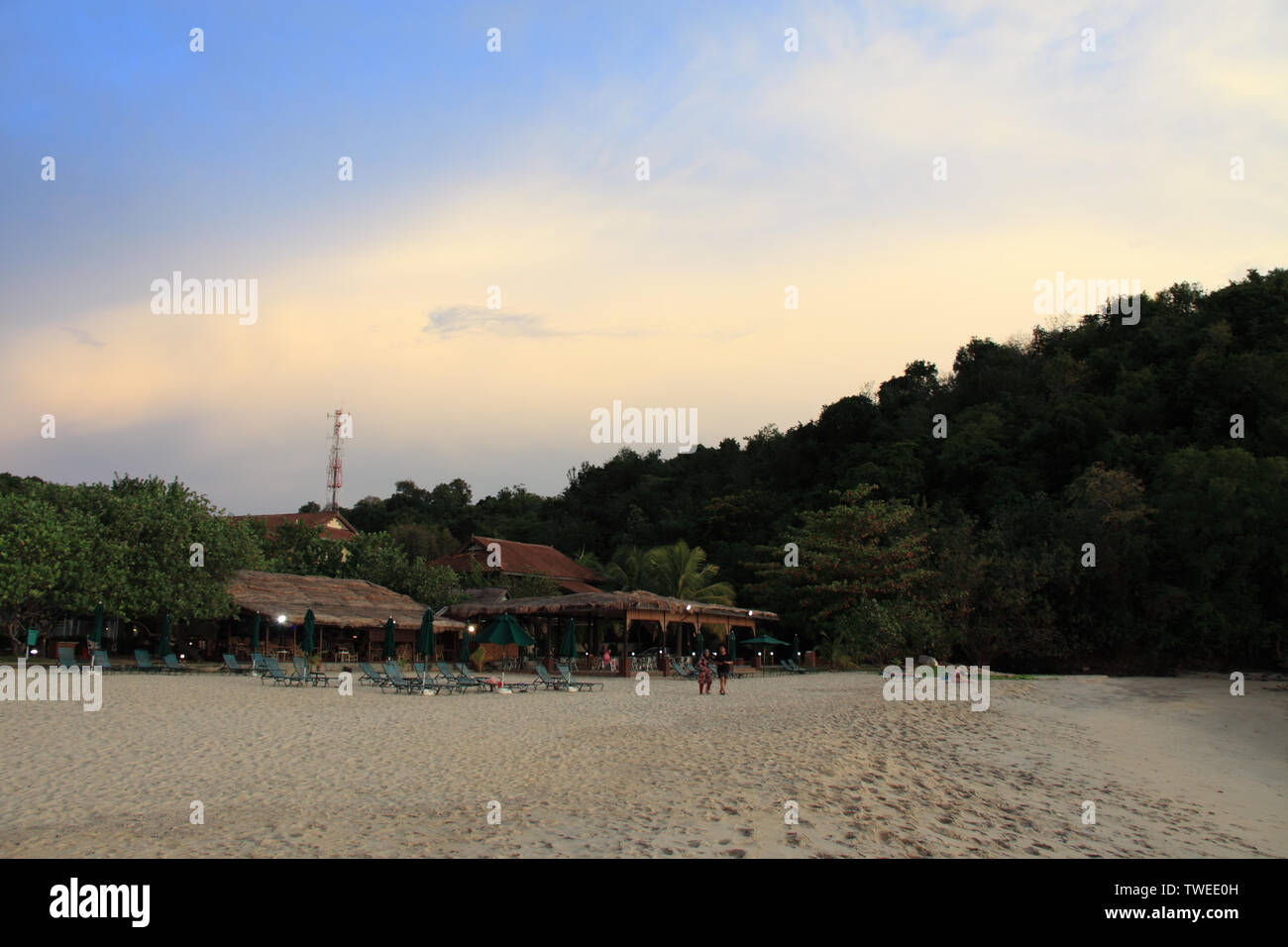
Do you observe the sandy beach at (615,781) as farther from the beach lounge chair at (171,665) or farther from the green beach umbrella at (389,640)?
the green beach umbrella at (389,640)

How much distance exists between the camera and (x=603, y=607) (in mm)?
26484

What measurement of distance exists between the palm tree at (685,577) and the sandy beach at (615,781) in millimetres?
19168

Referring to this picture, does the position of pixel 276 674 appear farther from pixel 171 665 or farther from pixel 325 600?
pixel 325 600

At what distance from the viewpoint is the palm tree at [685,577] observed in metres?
36.1

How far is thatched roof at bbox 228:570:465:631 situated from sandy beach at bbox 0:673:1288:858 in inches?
413

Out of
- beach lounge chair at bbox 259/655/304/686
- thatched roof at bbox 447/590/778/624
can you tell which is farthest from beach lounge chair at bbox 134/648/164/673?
thatched roof at bbox 447/590/778/624

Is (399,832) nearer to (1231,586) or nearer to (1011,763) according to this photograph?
(1011,763)

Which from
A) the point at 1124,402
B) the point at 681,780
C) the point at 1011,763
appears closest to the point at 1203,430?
the point at 1124,402

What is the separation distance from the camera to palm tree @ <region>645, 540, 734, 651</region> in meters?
36.1

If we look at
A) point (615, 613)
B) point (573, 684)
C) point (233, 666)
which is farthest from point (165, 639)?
point (615, 613)

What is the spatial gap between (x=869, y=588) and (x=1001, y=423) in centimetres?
1619

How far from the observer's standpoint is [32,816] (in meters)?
6.54

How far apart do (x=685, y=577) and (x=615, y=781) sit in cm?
2819

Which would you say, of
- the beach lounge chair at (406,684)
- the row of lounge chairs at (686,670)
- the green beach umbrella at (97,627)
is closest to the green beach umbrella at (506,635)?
the beach lounge chair at (406,684)
